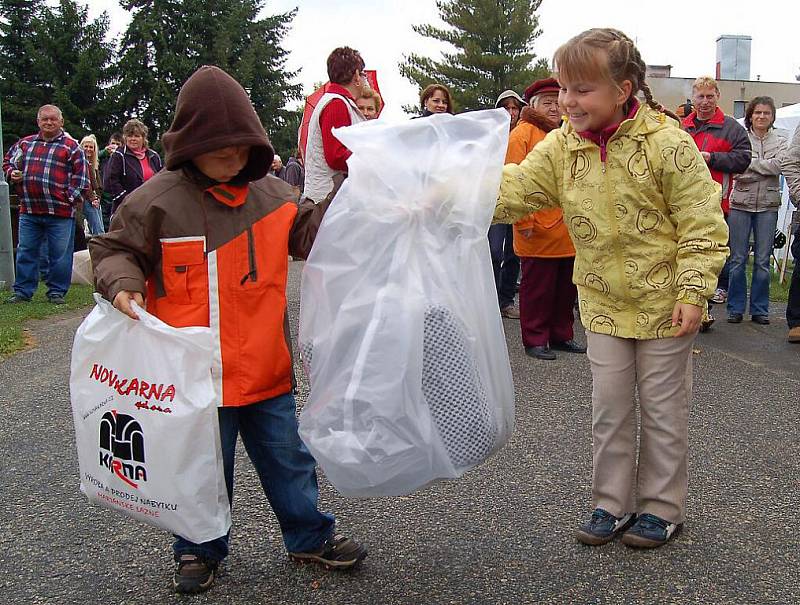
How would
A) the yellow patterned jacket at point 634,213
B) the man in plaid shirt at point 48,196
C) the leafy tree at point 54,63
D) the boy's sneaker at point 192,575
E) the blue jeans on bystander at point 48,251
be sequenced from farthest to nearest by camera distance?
the leafy tree at point 54,63, the blue jeans on bystander at point 48,251, the man in plaid shirt at point 48,196, the yellow patterned jacket at point 634,213, the boy's sneaker at point 192,575

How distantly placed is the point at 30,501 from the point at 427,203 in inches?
82.8

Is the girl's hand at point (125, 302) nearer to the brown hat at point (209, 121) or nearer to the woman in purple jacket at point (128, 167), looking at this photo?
the brown hat at point (209, 121)

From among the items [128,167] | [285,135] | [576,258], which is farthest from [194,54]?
[576,258]

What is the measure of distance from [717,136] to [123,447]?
551 centimetres

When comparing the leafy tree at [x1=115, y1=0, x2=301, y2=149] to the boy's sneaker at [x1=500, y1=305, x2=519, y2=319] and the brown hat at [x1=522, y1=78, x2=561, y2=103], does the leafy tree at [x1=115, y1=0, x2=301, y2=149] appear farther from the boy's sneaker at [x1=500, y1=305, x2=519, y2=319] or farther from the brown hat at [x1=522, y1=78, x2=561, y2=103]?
the brown hat at [x1=522, y1=78, x2=561, y2=103]

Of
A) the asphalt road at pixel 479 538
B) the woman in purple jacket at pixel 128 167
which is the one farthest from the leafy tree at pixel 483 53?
the asphalt road at pixel 479 538

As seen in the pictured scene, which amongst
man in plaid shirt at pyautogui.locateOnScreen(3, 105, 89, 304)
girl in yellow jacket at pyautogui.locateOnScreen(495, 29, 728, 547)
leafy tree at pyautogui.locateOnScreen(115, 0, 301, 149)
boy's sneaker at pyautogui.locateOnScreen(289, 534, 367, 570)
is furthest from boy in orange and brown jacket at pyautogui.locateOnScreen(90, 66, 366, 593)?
leafy tree at pyautogui.locateOnScreen(115, 0, 301, 149)

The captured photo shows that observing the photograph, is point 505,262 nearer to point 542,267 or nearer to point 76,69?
point 542,267

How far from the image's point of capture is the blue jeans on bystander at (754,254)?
22.7ft

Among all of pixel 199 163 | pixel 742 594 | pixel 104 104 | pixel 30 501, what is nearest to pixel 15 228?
pixel 30 501

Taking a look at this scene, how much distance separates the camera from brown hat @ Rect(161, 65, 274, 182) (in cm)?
238

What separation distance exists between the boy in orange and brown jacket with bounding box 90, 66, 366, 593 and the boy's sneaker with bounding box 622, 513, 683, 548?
3.51 feet

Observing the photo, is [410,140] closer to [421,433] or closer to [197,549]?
[421,433]

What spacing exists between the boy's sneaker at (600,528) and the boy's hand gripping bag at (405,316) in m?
0.69
